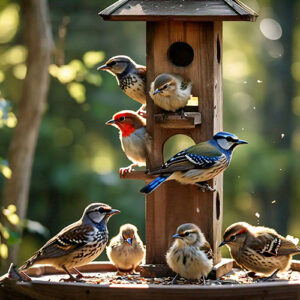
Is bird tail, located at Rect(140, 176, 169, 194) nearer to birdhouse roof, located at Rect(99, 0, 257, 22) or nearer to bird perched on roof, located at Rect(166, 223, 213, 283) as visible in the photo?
bird perched on roof, located at Rect(166, 223, 213, 283)

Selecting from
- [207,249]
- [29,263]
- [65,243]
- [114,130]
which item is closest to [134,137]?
[65,243]

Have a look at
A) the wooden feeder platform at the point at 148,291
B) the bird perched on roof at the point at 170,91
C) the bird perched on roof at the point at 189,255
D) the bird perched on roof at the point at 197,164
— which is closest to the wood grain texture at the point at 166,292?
the wooden feeder platform at the point at 148,291

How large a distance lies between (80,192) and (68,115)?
1821 mm

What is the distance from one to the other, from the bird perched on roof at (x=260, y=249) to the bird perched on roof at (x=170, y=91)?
115 cm

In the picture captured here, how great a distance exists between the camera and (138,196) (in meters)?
17.7

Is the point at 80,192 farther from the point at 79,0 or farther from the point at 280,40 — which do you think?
the point at 280,40

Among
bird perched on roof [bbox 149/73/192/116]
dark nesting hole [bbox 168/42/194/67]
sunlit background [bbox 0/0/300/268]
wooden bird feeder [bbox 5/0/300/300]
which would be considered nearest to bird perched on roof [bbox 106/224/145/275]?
wooden bird feeder [bbox 5/0/300/300]

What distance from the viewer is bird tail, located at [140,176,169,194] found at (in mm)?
6892

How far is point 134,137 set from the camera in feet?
24.8

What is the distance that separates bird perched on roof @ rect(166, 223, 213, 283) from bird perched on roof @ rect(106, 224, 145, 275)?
0.56m

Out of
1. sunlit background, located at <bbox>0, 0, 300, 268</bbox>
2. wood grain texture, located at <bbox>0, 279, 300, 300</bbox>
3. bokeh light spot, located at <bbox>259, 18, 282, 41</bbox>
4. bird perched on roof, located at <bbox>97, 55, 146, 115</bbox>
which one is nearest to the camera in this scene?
wood grain texture, located at <bbox>0, 279, 300, 300</bbox>

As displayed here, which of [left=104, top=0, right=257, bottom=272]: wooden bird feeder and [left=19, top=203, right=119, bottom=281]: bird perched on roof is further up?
[left=104, top=0, right=257, bottom=272]: wooden bird feeder

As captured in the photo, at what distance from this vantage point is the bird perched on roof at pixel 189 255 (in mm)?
6824

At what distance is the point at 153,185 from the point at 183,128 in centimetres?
69
